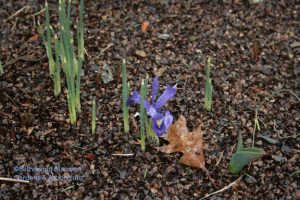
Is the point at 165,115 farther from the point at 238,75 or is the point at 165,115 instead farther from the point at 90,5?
the point at 90,5

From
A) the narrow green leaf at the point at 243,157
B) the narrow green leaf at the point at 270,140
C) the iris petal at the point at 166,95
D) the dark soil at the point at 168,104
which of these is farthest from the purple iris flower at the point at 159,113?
the narrow green leaf at the point at 270,140

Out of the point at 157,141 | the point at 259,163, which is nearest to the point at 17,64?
the point at 157,141

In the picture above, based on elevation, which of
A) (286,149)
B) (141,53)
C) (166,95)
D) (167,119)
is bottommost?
(286,149)

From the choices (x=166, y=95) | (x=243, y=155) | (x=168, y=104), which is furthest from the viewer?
(x=168, y=104)

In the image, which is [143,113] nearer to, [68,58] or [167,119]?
[167,119]

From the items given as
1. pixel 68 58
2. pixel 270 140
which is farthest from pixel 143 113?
pixel 270 140

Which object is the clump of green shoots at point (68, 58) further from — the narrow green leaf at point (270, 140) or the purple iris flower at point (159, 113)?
the narrow green leaf at point (270, 140)

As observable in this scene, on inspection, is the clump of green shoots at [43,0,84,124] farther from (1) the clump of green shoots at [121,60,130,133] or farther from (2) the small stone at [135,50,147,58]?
(2) the small stone at [135,50,147,58]

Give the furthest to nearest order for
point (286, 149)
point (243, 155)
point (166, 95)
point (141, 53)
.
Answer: point (141, 53) → point (286, 149) → point (166, 95) → point (243, 155)
